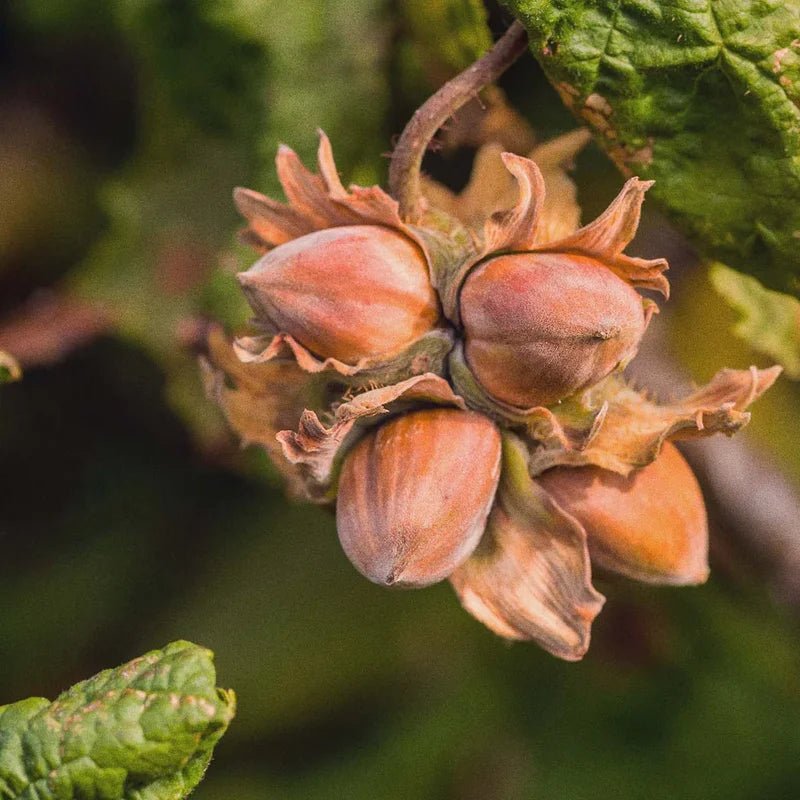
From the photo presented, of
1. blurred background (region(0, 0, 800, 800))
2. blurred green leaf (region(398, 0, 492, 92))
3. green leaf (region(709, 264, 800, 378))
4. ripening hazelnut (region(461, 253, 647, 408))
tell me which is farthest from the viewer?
blurred background (region(0, 0, 800, 800))

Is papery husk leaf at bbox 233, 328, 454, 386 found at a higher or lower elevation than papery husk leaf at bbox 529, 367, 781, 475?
higher

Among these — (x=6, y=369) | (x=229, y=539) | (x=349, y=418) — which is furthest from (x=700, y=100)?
(x=229, y=539)

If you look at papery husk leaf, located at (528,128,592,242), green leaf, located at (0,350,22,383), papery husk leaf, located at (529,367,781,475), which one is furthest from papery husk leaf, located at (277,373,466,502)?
green leaf, located at (0,350,22,383)

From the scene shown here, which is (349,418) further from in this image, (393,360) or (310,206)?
(310,206)

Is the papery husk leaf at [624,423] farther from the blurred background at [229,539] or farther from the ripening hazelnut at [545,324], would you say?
the blurred background at [229,539]

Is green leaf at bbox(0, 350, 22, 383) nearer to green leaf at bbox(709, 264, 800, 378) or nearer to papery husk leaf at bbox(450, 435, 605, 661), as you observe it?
papery husk leaf at bbox(450, 435, 605, 661)

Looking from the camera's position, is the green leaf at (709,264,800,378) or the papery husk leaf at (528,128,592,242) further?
the green leaf at (709,264,800,378)

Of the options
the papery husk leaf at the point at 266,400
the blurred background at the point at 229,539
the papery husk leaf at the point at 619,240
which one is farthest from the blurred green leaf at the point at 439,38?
the papery husk leaf at the point at 266,400
